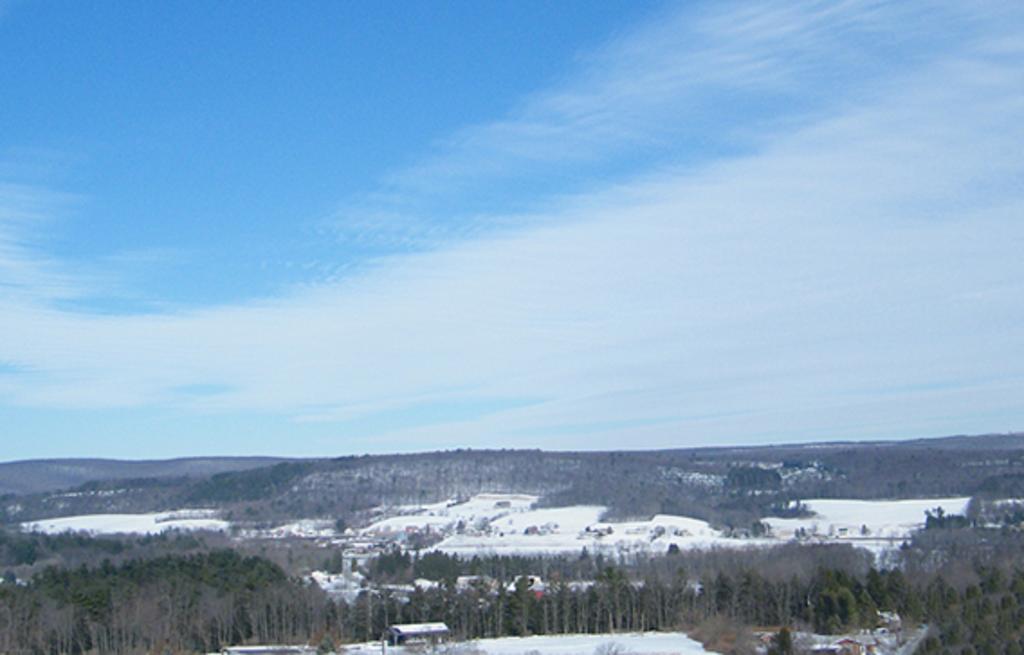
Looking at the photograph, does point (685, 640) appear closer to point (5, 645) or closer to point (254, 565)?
point (254, 565)

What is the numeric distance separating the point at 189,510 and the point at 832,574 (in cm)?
10434

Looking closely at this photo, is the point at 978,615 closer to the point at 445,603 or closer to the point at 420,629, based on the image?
the point at 420,629

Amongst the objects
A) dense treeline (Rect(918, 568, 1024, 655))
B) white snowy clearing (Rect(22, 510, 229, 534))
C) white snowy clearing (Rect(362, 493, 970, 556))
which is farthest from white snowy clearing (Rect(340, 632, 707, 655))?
white snowy clearing (Rect(22, 510, 229, 534))

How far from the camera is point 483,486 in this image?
509ft

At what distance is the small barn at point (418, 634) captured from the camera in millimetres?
49500

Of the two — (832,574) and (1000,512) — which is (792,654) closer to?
(832,574)

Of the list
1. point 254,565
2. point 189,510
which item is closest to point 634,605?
point 254,565

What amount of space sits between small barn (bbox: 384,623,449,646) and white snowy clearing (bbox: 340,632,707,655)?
74 cm

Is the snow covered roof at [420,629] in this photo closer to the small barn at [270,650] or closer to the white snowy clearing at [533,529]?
the small barn at [270,650]

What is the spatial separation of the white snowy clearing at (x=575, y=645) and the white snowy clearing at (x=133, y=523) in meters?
68.7

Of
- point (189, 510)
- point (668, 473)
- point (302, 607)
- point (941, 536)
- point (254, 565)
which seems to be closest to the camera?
point (302, 607)

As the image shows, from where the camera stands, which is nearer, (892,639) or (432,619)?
(892,639)

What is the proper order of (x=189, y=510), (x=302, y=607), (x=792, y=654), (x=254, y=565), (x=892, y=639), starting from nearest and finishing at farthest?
(x=792, y=654)
(x=892, y=639)
(x=302, y=607)
(x=254, y=565)
(x=189, y=510)

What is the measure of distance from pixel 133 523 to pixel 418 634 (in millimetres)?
85958
